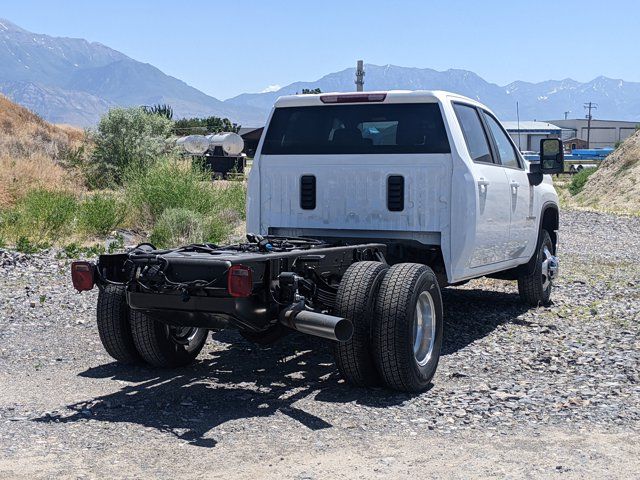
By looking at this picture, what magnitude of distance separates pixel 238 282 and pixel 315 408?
1135 millimetres

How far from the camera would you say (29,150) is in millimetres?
32531

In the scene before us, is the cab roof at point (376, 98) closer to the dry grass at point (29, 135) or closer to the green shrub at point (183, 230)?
the green shrub at point (183, 230)

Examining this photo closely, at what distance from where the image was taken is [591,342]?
8742 millimetres

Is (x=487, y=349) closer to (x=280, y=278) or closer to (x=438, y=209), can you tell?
(x=438, y=209)

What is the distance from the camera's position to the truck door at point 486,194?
848 cm

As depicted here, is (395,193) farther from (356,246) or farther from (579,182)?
(579,182)

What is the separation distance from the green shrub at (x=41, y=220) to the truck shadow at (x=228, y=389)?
791 centimetres

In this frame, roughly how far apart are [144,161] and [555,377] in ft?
75.4

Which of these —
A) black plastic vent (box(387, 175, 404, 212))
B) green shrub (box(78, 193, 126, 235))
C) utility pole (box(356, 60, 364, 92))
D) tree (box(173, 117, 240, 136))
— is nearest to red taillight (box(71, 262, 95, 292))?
black plastic vent (box(387, 175, 404, 212))

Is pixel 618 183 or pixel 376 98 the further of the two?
pixel 618 183

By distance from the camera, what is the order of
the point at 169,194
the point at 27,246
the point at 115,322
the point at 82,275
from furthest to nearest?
the point at 169,194, the point at 27,246, the point at 115,322, the point at 82,275

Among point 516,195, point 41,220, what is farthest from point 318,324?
point 41,220

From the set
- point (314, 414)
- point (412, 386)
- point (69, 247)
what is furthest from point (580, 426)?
point (69, 247)

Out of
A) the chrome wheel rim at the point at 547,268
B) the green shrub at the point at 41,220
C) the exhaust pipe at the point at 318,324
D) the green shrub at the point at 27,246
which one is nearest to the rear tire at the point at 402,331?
the exhaust pipe at the point at 318,324
